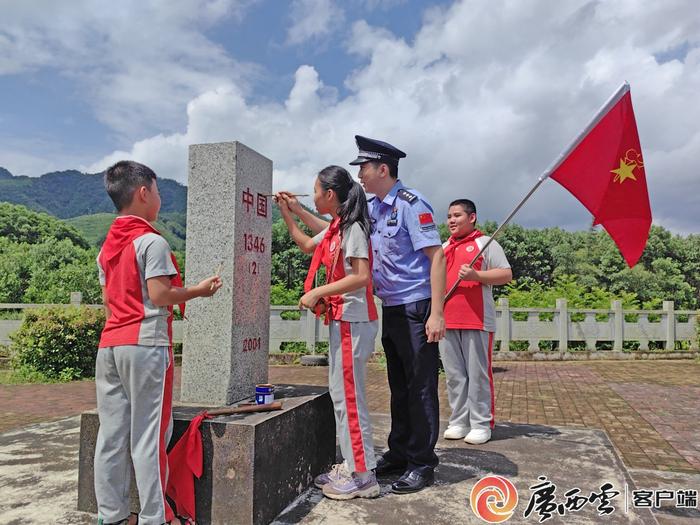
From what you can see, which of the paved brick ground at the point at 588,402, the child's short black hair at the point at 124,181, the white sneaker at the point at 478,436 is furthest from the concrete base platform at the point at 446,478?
the child's short black hair at the point at 124,181

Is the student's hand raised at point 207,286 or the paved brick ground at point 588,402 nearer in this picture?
the student's hand raised at point 207,286

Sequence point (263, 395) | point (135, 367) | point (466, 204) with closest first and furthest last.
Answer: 1. point (135, 367)
2. point (263, 395)
3. point (466, 204)

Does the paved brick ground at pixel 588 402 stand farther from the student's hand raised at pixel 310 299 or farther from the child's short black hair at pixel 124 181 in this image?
the child's short black hair at pixel 124 181

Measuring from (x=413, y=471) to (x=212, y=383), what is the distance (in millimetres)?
1199

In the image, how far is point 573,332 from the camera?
49.5 feet

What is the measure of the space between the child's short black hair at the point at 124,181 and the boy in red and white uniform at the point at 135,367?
98 mm

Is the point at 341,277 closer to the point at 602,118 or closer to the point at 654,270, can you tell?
the point at 602,118

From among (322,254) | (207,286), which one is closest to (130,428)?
(207,286)

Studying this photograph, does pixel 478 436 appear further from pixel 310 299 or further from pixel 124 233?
pixel 124 233

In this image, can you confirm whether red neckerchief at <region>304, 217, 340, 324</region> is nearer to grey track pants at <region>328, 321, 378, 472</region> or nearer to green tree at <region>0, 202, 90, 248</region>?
grey track pants at <region>328, 321, 378, 472</region>

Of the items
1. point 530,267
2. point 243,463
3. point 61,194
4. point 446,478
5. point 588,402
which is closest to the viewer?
point 243,463

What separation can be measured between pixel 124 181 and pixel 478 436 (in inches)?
119

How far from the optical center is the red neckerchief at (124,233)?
2363mm

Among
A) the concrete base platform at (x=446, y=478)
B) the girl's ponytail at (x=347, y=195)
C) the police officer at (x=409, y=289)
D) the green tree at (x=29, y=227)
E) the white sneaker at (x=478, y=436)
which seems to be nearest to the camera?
the concrete base platform at (x=446, y=478)
